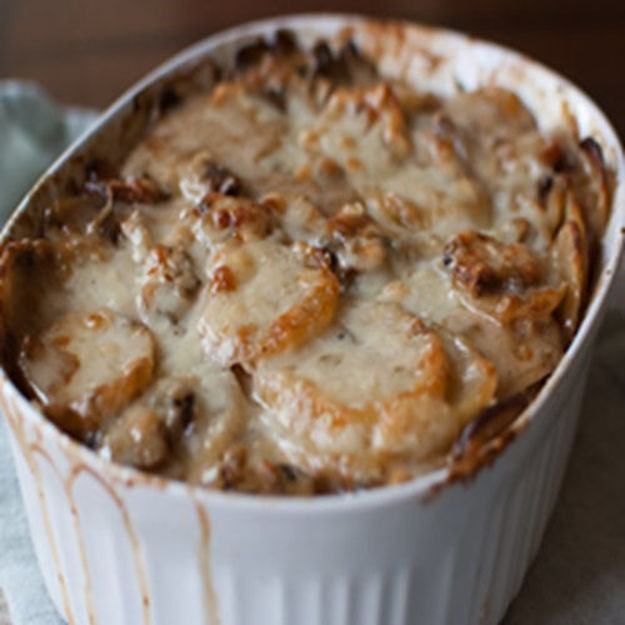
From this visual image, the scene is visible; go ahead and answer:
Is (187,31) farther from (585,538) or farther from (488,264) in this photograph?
(585,538)

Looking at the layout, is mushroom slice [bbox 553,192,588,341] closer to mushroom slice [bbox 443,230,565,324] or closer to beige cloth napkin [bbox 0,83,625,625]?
mushroom slice [bbox 443,230,565,324]

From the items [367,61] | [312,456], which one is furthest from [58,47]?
[312,456]

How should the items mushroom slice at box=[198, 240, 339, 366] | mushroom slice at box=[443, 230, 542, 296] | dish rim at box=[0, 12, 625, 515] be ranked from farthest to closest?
mushroom slice at box=[443, 230, 542, 296] → mushroom slice at box=[198, 240, 339, 366] → dish rim at box=[0, 12, 625, 515]

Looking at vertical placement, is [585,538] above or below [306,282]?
below

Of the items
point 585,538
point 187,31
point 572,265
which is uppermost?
point 572,265

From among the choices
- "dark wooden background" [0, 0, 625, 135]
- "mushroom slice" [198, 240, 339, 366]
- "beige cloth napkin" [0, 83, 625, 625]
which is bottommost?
"beige cloth napkin" [0, 83, 625, 625]

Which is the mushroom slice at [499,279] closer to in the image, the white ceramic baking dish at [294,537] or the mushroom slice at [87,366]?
the white ceramic baking dish at [294,537]

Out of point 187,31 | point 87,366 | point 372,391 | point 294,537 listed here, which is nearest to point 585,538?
point 372,391

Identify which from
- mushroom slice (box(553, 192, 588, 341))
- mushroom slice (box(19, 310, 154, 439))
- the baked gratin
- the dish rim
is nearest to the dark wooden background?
the baked gratin

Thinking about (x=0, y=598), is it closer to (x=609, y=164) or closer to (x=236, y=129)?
(x=236, y=129)
